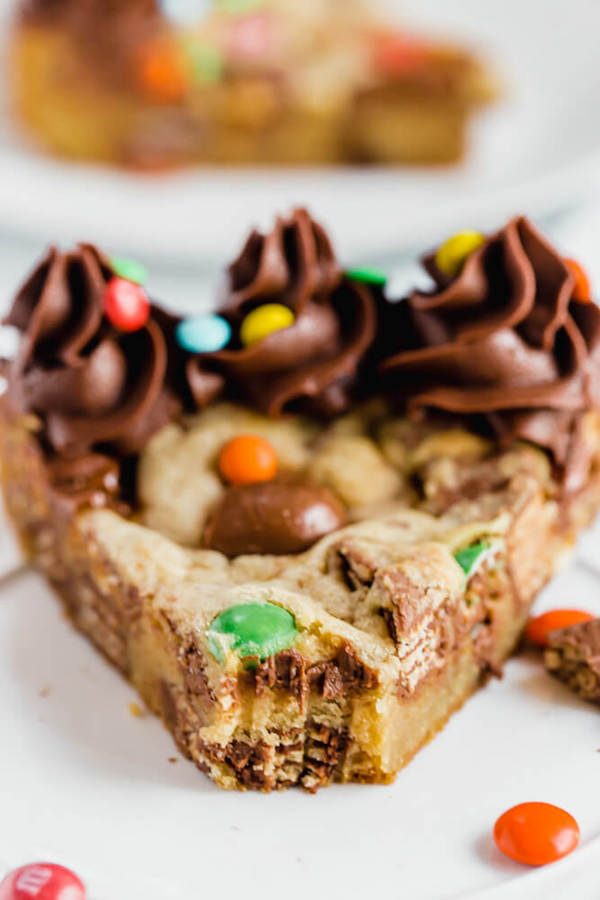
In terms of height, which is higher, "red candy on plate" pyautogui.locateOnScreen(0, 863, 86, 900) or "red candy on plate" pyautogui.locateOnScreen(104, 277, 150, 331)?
"red candy on plate" pyautogui.locateOnScreen(104, 277, 150, 331)

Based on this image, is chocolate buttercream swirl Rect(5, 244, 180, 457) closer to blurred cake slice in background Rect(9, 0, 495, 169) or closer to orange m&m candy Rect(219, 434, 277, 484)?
orange m&m candy Rect(219, 434, 277, 484)

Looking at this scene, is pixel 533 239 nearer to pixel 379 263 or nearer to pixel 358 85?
pixel 379 263

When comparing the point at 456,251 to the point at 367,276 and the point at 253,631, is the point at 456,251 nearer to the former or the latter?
the point at 367,276

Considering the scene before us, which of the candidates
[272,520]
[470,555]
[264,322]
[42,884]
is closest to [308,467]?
[272,520]

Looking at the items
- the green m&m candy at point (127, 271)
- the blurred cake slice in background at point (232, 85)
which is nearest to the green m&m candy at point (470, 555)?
the green m&m candy at point (127, 271)

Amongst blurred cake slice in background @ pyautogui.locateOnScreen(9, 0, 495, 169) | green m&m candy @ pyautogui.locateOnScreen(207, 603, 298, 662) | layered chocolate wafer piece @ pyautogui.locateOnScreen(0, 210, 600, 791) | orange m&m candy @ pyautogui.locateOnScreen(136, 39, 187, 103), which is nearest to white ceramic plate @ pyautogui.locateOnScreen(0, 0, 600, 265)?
blurred cake slice in background @ pyautogui.locateOnScreen(9, 0, 495, 169)

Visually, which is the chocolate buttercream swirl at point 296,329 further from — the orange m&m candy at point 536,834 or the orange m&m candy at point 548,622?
the orange m&m candy at point 536,834
